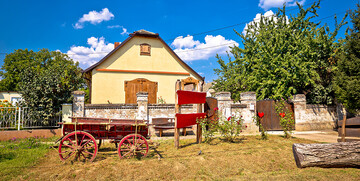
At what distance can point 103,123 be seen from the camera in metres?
5.91

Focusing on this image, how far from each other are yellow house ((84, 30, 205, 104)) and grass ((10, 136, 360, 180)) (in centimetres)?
996

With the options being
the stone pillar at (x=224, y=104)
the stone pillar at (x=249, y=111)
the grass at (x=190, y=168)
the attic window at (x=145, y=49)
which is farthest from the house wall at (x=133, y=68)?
the grass at (x=190, y=168)

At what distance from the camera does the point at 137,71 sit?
Answer: 668 inches

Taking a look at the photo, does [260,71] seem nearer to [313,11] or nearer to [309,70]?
[309,70]

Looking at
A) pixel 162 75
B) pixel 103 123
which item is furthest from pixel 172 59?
pixel 103 123

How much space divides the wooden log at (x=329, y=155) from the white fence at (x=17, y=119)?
10545mm

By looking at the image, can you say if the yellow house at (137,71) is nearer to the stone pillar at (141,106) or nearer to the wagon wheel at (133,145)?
the stone pillar at (141,106)

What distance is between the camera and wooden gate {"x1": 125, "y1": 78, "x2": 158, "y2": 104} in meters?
16.7

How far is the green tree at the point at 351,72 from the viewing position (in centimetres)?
1123

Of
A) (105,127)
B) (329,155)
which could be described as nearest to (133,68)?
(105,127)

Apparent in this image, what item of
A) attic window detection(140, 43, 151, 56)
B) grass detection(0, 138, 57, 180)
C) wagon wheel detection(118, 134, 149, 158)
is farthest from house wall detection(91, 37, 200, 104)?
wagon wheel detection(118, 134, 149, 158)

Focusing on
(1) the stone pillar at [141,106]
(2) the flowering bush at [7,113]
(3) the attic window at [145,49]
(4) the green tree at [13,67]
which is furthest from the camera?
(4) the green tree at [13,67]

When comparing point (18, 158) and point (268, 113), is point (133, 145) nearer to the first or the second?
point (18, 158)

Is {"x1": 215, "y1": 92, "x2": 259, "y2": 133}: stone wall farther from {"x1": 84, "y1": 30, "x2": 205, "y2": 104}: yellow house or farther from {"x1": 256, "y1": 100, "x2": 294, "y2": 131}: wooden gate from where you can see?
{"x1": 84, "y1": 30, "x2": 205, "y2": 104}: yellow house
